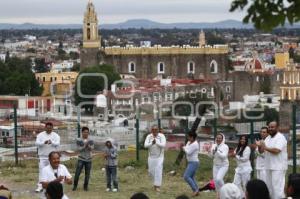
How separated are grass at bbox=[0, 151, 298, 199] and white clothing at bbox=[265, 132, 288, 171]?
6.05 ft

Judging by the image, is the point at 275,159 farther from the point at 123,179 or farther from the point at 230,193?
the point at 123,179

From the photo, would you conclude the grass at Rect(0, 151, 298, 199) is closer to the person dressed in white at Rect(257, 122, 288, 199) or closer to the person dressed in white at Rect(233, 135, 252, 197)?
the person dressed in white at Rect(233, 135, 252, 197)

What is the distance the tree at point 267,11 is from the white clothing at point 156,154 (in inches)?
286

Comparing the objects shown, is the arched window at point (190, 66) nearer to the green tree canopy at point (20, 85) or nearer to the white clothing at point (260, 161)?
the green tree canopy at point (20, 85)

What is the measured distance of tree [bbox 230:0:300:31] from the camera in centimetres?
484

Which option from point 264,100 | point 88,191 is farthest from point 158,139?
point 264,100

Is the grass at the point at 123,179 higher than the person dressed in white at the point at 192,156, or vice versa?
the person dressed in white at the point at 192,156

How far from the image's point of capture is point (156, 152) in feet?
40.5

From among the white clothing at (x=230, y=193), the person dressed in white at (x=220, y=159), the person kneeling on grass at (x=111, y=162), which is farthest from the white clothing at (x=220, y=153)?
the white clothing at (x=230, y=193)

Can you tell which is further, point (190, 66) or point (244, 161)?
point (190, 66)

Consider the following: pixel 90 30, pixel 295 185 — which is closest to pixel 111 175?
pixel 295 185

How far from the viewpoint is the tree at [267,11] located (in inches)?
191

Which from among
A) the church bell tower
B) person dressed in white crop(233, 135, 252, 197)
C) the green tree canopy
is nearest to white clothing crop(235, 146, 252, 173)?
person dressed in white crop(233, 135, 252, 197)

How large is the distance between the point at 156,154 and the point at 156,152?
0.10ft
